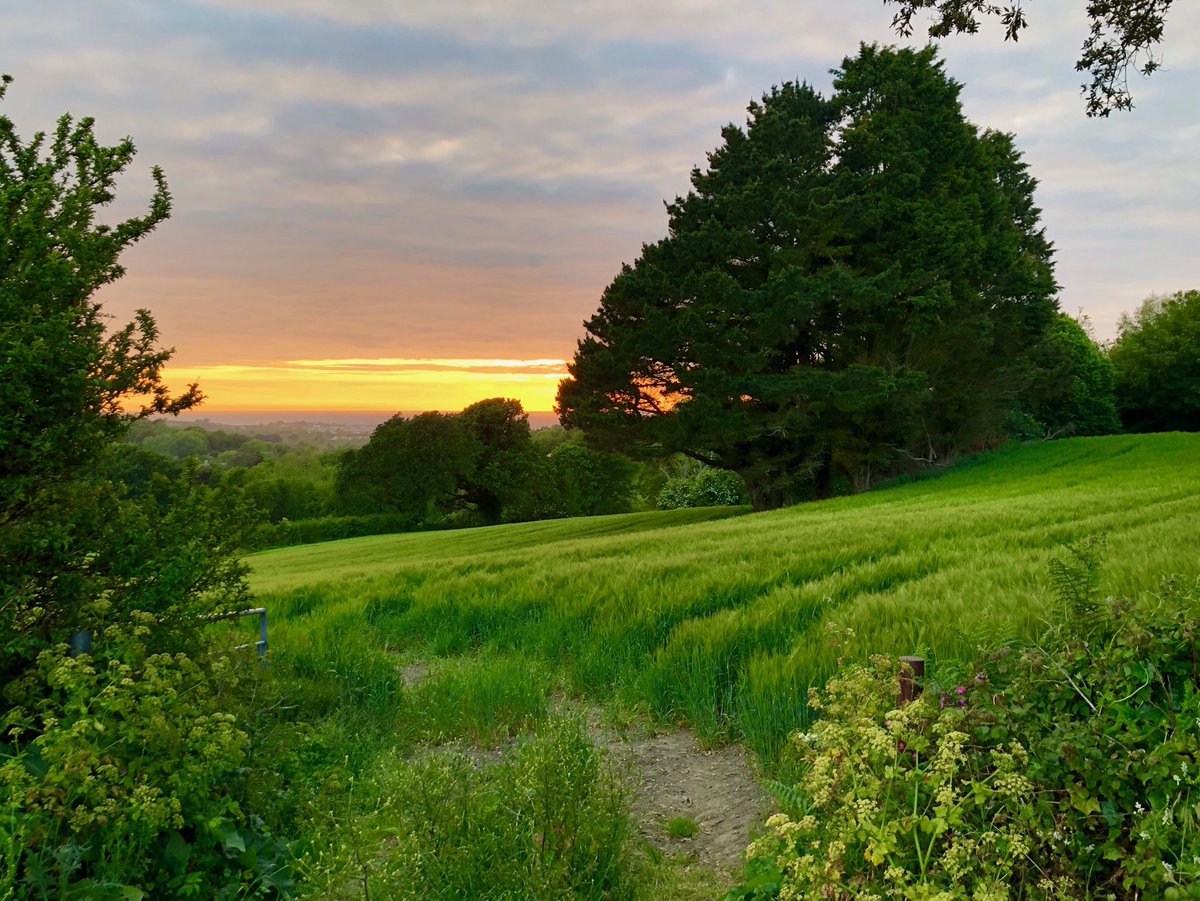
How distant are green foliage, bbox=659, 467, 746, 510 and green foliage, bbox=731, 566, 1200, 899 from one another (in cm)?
3627

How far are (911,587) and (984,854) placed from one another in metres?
4.05

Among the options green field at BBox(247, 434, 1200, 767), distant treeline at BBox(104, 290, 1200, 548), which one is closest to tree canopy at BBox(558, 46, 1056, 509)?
distant treeline at BBox(104, 290, 1200, 548)

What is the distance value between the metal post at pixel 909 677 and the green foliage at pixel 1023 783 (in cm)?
11

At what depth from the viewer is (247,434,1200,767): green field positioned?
497 centimetres

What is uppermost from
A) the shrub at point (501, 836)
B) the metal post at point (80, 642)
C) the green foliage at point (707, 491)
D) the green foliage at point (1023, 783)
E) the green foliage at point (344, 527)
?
the metal post at point (80, 642)

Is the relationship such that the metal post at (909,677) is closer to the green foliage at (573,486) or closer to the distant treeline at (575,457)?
the distant treeline at (575,457)

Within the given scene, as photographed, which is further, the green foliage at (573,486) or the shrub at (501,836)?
the green foliage at (573,486)

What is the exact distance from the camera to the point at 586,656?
6406 mm

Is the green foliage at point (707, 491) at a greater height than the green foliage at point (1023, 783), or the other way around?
the green foliage at point (1023, 783)

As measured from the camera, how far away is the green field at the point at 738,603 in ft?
16.3

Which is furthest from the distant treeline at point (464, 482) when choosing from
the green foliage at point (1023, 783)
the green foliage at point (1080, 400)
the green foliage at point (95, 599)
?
the green foliage at point (1023, 783)

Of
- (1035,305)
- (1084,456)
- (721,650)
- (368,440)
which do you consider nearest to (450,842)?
(721,650)

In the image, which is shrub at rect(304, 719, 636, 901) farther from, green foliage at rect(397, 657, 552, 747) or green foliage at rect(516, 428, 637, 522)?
green foliage at rect(516, 428, 637, 522)

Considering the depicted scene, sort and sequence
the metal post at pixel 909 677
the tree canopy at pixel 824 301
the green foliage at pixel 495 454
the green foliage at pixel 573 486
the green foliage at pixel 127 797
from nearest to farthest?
the green foliage at pixel 127 797 → the metal post at pixel 909 677 → the tree canopy at pixel 824 301 → the green foliage at pixel 495 454 → the green foliage at pixel 573 486
